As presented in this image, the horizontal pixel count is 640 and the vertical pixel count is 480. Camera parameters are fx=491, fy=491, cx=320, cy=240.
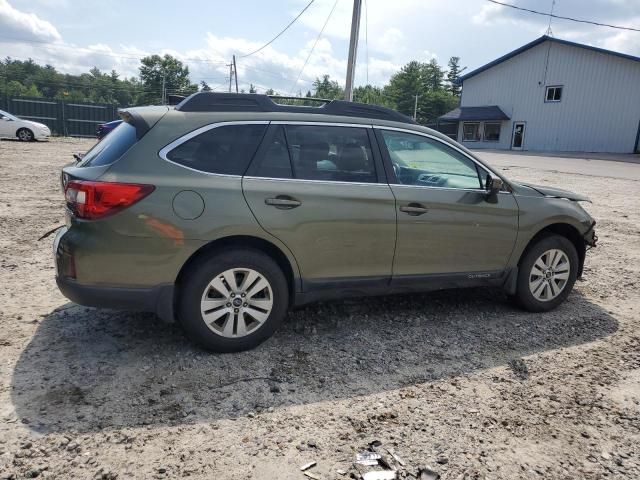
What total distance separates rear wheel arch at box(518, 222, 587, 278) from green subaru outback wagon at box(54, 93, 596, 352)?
0.43ft

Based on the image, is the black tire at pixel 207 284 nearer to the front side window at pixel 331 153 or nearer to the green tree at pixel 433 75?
the front side window at pixel 331 153

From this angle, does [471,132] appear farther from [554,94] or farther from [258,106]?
[258,106]

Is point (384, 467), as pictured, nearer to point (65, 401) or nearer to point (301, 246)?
point (301, 246)

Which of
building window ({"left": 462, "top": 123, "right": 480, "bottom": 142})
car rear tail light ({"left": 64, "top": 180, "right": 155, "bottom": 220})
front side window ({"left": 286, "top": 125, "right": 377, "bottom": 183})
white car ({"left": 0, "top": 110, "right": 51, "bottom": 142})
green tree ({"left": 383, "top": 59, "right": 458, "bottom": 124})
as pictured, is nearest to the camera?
car rear tail light ({"left": 64, "top": 180, "right": 155, "bottom": 220})

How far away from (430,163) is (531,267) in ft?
4.64

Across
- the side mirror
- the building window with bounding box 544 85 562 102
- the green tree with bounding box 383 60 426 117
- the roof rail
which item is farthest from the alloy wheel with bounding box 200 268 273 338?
the green tree with bounding box 383 60 426 117

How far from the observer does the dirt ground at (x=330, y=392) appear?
8.48ft

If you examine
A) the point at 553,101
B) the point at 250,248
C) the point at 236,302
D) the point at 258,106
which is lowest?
the point at 236,302

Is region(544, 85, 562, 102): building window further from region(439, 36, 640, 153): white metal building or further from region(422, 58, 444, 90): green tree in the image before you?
region(422, 58, 444, 90): green tree

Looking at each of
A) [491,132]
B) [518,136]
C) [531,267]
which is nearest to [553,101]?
[518,136]

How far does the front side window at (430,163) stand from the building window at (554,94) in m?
36.3

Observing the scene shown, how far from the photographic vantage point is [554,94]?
36.0 meters

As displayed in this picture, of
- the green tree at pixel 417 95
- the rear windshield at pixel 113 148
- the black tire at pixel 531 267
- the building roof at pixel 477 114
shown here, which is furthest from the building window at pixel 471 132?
the rear windshield at pixel 113 148

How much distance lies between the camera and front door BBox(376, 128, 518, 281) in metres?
4.05
